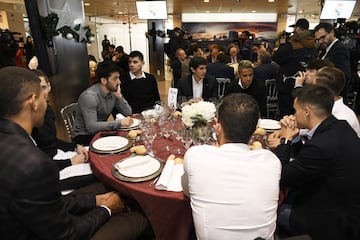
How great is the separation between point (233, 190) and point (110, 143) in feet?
4.29

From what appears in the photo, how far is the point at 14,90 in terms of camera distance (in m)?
→ 1.29

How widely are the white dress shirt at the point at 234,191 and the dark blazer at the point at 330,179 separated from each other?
457 millimetres

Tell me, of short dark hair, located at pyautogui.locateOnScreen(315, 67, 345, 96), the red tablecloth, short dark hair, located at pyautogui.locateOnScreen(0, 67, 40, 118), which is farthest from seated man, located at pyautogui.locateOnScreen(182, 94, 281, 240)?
short dark hair, located at pyautogui.locateOnScreen(315, 67, 345, 96)

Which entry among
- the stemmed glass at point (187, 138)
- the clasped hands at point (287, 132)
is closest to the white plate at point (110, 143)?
the stemmed glass at point (187, 138)

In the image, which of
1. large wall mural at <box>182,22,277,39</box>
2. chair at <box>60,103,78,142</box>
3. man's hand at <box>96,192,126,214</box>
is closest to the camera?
man's hand at <box>96,192,126,214</box>

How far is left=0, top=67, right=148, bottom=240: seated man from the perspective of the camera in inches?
43.1

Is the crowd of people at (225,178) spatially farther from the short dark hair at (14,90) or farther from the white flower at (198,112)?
the white flower at (198,112)

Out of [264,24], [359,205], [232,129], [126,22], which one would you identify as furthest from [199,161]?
[264,24]

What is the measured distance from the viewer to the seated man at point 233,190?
1.14 metres

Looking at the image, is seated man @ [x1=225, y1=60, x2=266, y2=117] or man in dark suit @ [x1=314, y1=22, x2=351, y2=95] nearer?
seated man @ [x1=225, y1=60, x2=266, y2=117]

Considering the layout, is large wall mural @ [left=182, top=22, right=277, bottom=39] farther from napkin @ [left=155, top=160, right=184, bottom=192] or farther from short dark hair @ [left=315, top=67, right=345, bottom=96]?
napkin @ [left=155, top=160, right=184, bottom=192]

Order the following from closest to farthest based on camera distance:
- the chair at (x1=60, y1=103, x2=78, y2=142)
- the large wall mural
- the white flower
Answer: the white flower, the chair at (x1=60, y1=103, x2=78, y2=142), the large wall mural

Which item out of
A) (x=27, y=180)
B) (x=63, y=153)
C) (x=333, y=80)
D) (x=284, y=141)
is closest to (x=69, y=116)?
(x=63, y=153)

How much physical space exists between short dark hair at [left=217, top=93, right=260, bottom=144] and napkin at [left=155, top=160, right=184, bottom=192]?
18.9 inches
